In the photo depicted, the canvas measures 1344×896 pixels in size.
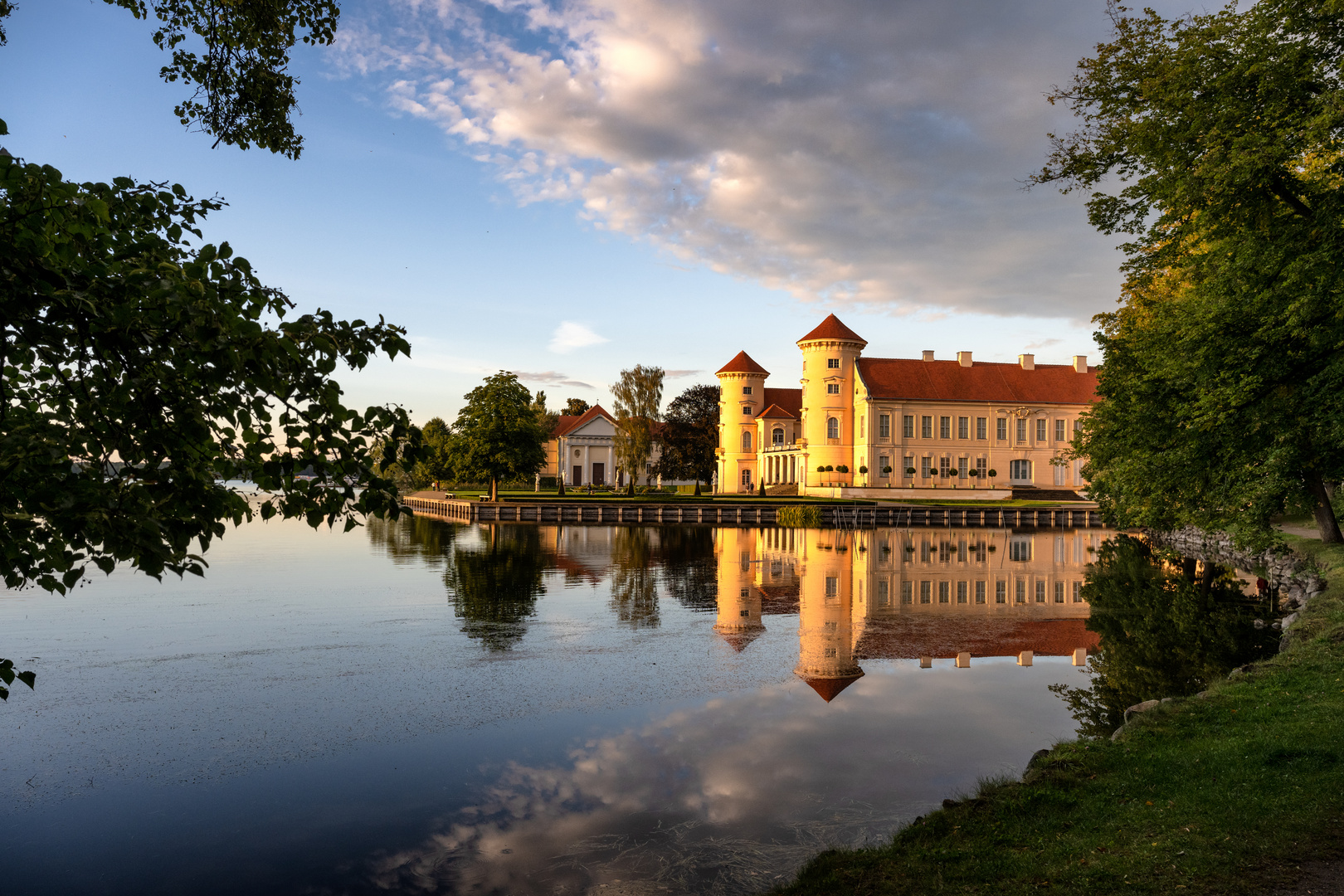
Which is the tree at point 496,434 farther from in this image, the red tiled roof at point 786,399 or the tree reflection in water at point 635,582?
the red tiled roof at point 786,399

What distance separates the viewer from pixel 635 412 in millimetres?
64875

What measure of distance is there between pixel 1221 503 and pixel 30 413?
17.7 m

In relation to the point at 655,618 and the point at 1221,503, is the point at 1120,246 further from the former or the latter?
the point at 655,618

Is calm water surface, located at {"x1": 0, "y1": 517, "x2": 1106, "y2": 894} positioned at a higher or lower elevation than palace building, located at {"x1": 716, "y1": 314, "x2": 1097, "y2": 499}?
lower

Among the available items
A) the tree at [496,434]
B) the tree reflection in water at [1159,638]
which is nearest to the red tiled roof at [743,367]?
the tree at [496,434]

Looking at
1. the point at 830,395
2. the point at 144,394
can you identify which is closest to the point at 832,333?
the point at 830,395

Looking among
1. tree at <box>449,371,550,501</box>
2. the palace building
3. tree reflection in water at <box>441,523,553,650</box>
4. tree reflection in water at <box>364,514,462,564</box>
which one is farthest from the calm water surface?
the palace building

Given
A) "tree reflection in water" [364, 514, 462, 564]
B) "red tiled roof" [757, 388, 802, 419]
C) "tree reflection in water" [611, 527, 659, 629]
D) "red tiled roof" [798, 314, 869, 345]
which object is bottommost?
"tree reflection in water" [611, 527, 659, 629]

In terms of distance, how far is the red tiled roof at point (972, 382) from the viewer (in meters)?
68.4

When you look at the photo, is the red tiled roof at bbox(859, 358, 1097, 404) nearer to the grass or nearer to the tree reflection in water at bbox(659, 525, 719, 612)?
the tree reflection in water at bbox(659, 525, 719, 612)

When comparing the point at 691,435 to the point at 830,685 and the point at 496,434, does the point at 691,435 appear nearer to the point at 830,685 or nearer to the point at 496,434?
the point at 496,434

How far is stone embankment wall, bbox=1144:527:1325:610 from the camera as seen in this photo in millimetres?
18062

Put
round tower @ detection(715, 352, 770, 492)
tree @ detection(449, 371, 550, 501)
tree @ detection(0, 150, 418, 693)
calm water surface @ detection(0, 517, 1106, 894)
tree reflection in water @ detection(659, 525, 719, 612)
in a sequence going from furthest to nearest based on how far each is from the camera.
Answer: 1. round tower @ detection(715, 352, 770, 492)
2. tree @ detection(449, 371, 550, 501)
3. tree reflection in water @ detection(659, 525, 719, 612)
4. calm water surface @ detection(0, 517, 1106, 894)
5. tree @ detection(0, 150, 418, 693)

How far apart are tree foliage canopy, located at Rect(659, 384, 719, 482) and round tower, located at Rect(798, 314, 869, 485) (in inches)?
663
